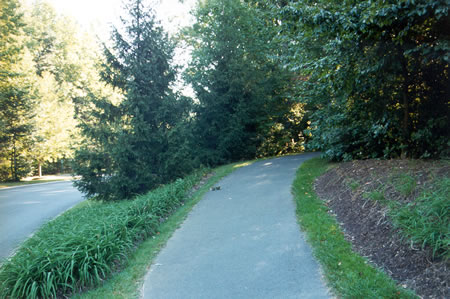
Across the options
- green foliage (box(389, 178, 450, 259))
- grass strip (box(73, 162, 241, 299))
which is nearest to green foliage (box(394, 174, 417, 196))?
green foliage (box(389, 178, 450, 259))

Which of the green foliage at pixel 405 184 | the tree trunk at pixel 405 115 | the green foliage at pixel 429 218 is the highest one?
the tree trunk at pixel 405 115

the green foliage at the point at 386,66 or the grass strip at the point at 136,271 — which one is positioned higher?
the green foliage at the point at 386,66

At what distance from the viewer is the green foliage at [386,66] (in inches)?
213

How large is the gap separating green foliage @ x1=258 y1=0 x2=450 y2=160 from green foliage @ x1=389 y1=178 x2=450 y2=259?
2.40 m

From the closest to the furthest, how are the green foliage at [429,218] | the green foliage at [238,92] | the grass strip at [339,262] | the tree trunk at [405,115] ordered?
the grass strip at [339,262] < the green foliage at [429,218] < the tree trunk at [405,115] < the green foliage at [238,92]

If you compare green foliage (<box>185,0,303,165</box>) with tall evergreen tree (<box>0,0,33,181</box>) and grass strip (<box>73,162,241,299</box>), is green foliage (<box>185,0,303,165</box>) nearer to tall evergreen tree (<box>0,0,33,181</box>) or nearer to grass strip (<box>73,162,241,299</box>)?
grass strip (<box>73,162,241,299</box>)

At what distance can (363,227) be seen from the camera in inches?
200

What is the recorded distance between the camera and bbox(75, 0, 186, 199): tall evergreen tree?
1015 cm

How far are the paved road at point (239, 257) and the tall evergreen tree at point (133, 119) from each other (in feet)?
11.8

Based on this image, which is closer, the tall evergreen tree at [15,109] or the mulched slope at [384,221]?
the mulched slope at [384,221]

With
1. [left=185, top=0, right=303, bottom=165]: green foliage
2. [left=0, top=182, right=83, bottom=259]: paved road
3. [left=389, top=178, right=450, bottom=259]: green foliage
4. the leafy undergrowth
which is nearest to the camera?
[left=389, top=178, right=450, bottom=259]: green foliage

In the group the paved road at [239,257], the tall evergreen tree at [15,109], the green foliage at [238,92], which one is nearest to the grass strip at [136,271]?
the paved road at [239,257]

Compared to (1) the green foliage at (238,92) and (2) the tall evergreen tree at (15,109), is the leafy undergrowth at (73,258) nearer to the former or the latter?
(1) the green foliage at (238,92)

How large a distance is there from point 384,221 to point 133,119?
814 cm
